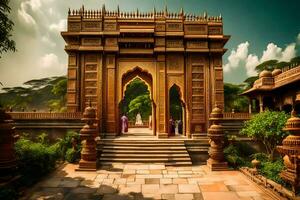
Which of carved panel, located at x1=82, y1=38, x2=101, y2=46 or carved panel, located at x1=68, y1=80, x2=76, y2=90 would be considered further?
carved panel, located at x1=82, y1=38, x2=101, y2=46

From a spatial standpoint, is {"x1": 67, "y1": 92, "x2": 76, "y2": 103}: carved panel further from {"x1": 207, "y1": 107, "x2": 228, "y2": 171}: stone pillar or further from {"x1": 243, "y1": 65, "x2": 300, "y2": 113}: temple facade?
{"x1": 243, "y1": 65, "x2": 300, "y2": 113}: temple facade

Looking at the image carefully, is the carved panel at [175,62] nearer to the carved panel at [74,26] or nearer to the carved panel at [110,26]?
the carved panel at [110,26]

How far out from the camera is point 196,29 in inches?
591

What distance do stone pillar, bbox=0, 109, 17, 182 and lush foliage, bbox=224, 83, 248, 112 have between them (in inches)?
1065

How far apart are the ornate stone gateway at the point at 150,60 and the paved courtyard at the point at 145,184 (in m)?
4.88

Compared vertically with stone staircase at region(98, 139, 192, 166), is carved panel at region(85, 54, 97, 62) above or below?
above

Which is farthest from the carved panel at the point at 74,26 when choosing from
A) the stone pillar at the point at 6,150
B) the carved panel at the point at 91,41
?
the stone pillar at the point at 6,150

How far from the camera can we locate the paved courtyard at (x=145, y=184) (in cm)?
696

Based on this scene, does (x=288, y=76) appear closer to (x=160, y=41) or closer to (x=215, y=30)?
(x=215, y=30)

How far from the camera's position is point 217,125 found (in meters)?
10.4

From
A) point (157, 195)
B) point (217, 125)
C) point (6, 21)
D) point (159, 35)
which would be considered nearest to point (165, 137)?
point (217, 125)

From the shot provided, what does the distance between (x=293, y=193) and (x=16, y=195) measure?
6.83 metres

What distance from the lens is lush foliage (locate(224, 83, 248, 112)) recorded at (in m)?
30.0

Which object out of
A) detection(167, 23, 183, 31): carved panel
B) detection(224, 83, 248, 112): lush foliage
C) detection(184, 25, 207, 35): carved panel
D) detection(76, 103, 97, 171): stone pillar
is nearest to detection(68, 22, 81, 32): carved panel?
detection(167, 23, 183, 31): carved panel
